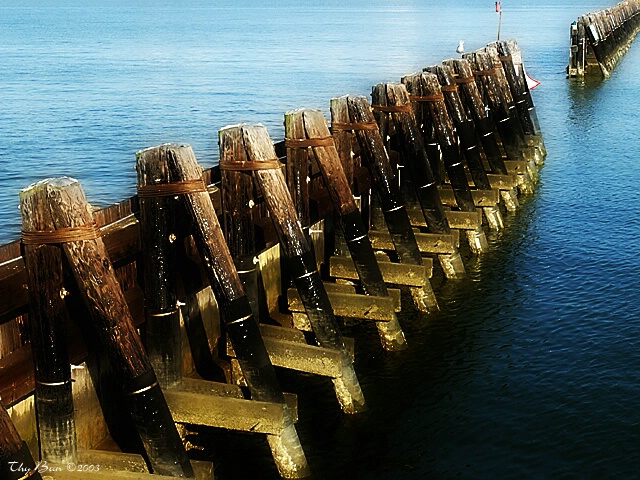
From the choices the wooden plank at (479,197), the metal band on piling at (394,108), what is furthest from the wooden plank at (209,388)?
the wooden plank at (479,197)

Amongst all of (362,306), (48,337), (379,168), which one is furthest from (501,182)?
(48,337)

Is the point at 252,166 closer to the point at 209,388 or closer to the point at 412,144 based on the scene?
the point at 209,388

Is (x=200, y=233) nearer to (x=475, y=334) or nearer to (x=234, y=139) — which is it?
(x=234, y=139)

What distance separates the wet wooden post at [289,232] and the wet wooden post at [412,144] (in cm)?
525

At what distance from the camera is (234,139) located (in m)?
10.1

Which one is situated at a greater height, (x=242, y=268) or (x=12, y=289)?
(x=12, y=289)

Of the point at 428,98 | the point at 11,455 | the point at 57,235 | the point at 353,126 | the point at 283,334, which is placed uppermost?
the point at 57,235

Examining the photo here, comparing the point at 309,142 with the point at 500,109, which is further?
the point at 500,109

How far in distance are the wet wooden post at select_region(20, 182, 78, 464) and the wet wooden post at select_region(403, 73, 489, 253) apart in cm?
1080

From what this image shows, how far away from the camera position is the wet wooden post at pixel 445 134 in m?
17.1

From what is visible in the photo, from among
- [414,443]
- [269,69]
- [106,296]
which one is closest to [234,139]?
[106,296]

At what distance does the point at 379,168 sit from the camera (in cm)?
1392

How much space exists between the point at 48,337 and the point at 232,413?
200 centimetres

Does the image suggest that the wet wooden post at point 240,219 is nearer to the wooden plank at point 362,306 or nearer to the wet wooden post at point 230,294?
the wet wooden post at point 230,294
